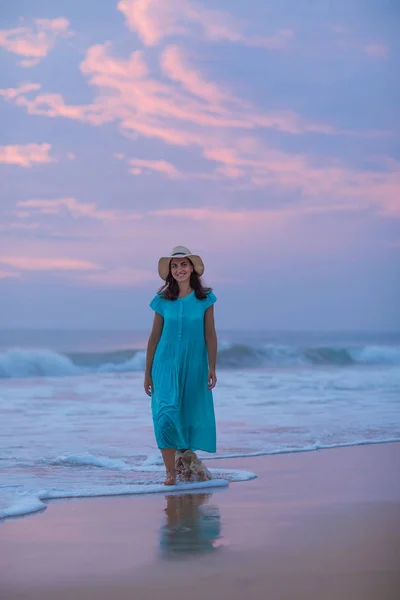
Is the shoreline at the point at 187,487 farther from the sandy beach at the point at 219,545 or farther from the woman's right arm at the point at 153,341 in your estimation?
the woman's right arm at the point at 153,341

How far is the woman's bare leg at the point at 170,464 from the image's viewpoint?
5.05 m

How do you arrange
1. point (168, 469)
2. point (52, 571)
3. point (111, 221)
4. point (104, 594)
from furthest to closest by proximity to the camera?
point (111, 221)
point (168, 469)
point (52, 571)
point (104, 594)

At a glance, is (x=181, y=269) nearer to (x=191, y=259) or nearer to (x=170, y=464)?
(x=191, y=259)

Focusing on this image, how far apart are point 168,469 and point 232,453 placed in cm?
148

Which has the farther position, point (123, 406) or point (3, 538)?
point (123, 406)

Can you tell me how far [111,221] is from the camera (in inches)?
1012

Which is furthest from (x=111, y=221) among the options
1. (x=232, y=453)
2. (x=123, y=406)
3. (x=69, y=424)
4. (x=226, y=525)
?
(x=226, y=525)

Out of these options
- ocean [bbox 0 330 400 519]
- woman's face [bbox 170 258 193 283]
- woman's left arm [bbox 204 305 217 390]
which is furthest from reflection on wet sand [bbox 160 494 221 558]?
woman's face [bbox 170 258 193 283]

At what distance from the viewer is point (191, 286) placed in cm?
515

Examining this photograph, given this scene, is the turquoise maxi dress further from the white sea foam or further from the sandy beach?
the white sea foam

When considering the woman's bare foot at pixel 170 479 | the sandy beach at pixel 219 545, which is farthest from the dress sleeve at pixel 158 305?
the sandy beach at pixel 219 545

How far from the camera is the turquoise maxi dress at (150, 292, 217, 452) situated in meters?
5.07

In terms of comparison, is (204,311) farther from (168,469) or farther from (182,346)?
(168,469)

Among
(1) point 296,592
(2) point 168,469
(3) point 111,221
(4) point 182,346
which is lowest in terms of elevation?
(1) point 296,592
